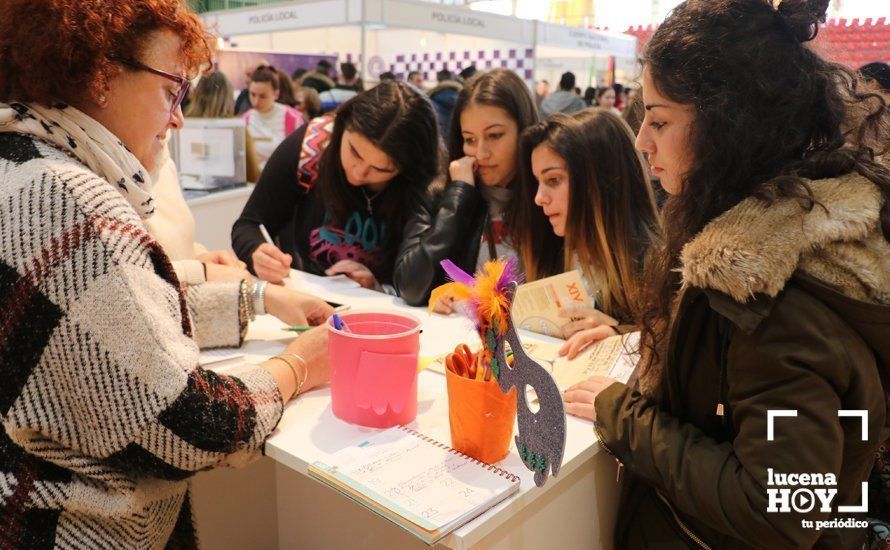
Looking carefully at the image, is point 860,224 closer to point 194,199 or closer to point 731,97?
point 731,97

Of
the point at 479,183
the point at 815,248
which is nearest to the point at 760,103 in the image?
the point at 815,248

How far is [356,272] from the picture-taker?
2.21 meters

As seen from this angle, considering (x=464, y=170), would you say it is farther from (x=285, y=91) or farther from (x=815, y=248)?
(x=285, y=91)

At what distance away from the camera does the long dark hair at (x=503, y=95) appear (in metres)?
2.17

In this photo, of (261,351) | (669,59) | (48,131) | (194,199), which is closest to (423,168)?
(261,351)

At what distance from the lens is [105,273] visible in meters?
0.82

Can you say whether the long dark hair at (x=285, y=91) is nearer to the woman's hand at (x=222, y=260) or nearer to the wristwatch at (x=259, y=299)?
the woman's hand at (x=222, y=260)

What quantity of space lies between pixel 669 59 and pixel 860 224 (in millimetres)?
363

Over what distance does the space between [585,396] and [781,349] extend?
0.42 meters

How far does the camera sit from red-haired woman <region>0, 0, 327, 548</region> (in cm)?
82

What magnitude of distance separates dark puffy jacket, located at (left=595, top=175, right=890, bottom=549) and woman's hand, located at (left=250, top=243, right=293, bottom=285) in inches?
54.5

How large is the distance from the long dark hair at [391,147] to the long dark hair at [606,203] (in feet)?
1.72

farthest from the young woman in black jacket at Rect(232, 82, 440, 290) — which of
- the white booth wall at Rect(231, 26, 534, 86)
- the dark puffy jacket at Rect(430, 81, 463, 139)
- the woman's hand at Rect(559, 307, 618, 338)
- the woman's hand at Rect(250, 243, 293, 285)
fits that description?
the white booth wall at Rect(231, 26, 534, 86)

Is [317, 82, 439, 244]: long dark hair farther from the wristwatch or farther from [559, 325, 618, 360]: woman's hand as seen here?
[559, 325, 618, 360]: woman's hand
